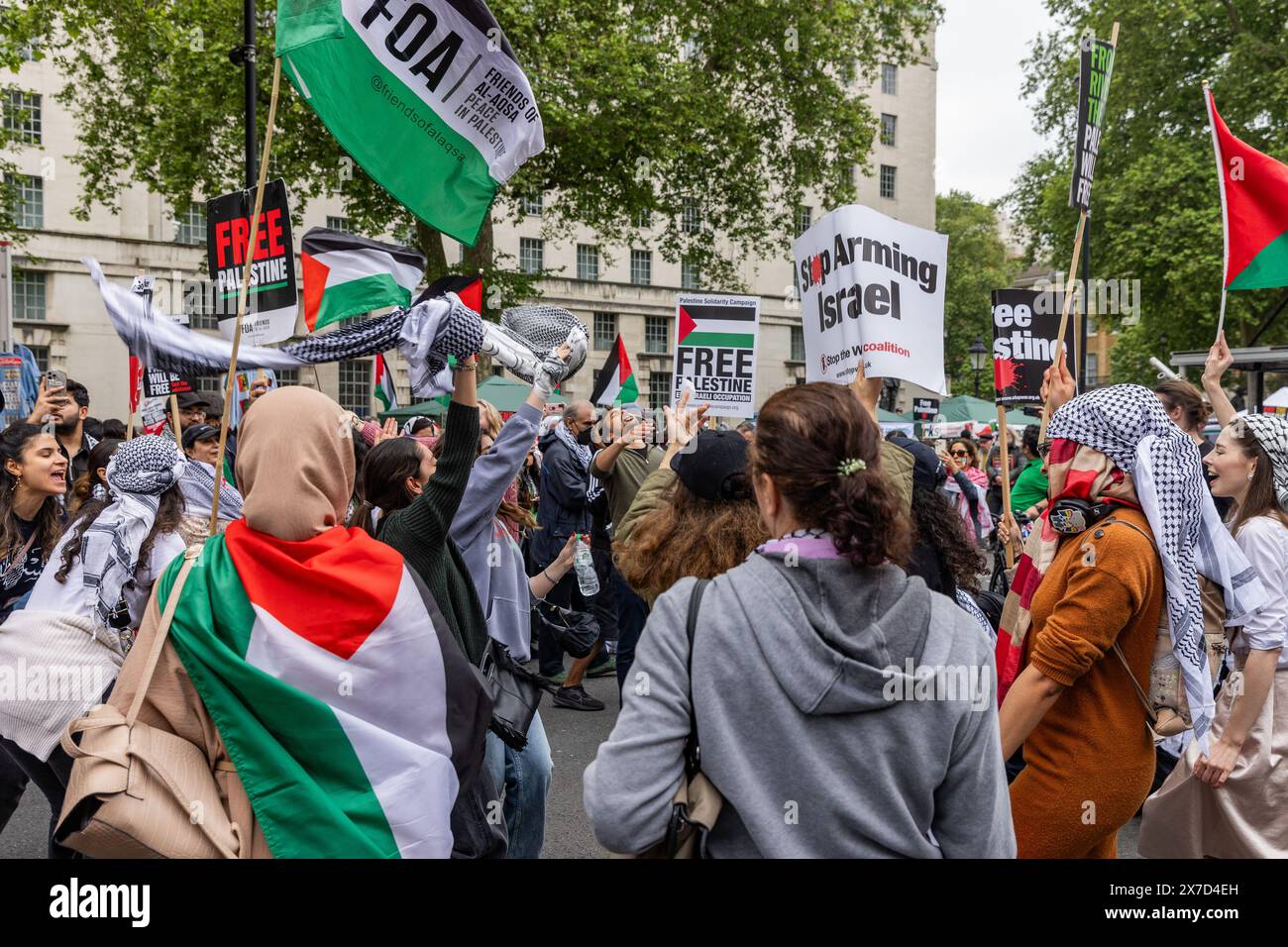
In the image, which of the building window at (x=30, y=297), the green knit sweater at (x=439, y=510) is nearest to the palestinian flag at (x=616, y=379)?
the green knit sweater at (x=439, y=510)

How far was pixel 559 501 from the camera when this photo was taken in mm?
8570

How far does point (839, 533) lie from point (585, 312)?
44514mm

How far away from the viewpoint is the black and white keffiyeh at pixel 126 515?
4.09 m

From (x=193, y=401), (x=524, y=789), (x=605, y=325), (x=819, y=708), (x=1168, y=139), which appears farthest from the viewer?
(x=605, y=325)

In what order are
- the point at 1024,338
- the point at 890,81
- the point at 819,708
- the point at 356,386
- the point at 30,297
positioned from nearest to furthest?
the point at 819,708, the point at 1024,338, the point at 30,297, the point at 356,386, the point at 890,81

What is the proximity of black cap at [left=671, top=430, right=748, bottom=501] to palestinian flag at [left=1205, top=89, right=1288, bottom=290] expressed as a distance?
4074mm

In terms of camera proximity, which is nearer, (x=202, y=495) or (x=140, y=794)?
(x=140, y=794)

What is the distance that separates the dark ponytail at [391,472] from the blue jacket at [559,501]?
179 inches

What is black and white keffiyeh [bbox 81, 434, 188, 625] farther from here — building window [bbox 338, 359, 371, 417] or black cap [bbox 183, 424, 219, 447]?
building window [bbox 338, 359, 371, 417]

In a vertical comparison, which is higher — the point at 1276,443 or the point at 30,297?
the point at 30,297

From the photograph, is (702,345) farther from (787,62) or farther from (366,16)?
(787,62)

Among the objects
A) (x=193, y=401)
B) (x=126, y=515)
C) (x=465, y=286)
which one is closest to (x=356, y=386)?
(x=193, y=401)

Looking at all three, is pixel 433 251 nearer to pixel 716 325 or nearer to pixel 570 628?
pixel 716 325

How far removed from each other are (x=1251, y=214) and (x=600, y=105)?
1605 centimetres
